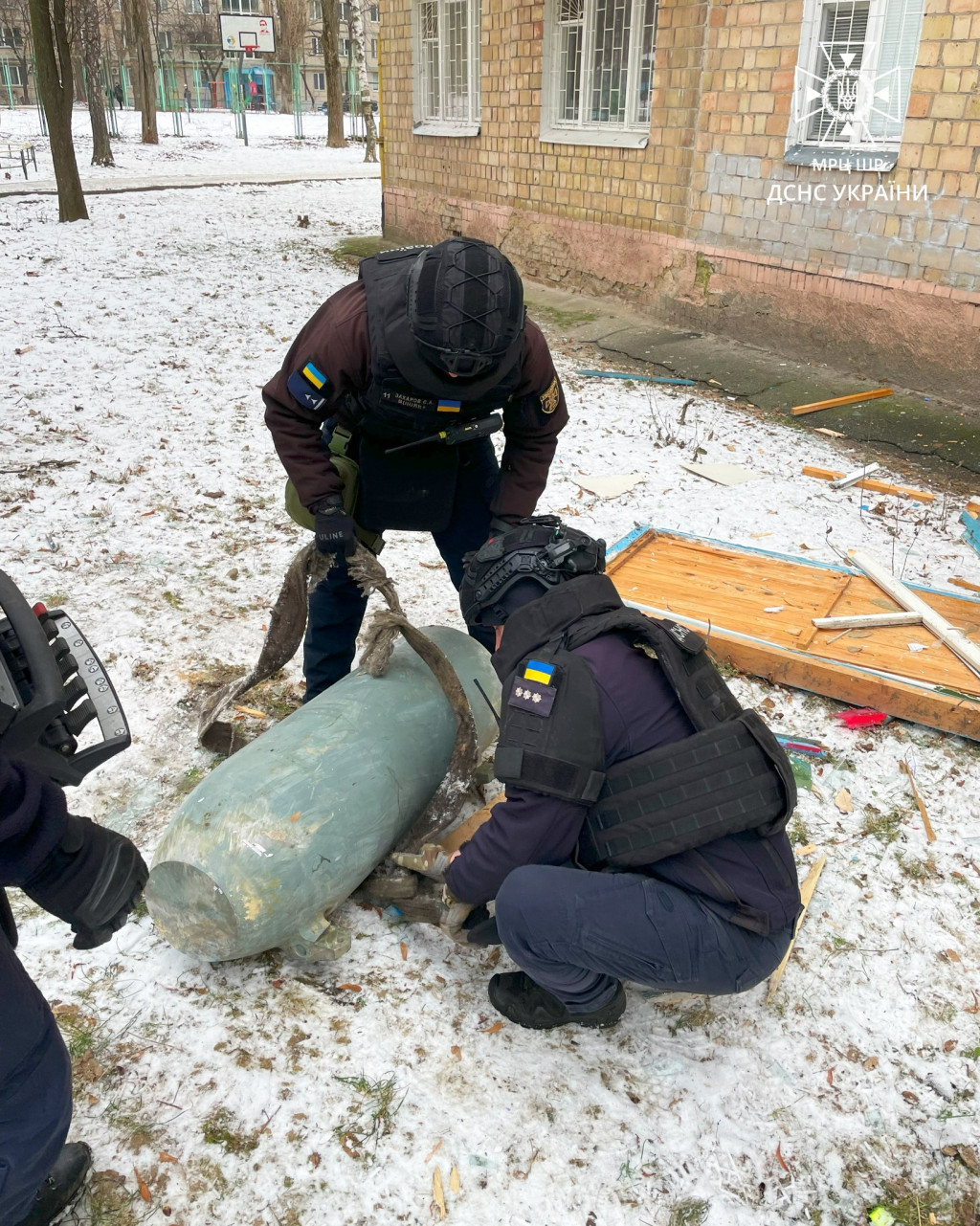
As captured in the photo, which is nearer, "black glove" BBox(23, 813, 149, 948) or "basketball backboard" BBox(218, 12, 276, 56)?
"black glove" BBox(23, 813, 149, 948)

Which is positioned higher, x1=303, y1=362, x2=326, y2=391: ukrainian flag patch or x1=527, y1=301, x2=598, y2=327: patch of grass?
x1=303, y1=362, x2=326, y2=391: ukrainian flag patch

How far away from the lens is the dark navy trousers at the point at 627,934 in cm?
194

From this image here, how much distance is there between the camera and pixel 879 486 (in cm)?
569

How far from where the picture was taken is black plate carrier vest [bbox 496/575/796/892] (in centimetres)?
190

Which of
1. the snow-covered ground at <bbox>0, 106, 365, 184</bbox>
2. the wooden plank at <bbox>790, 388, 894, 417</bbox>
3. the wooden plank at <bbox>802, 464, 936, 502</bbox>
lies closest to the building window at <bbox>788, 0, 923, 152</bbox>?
the wooden plank at <bbox>790, 388, 894, 417</bbox>

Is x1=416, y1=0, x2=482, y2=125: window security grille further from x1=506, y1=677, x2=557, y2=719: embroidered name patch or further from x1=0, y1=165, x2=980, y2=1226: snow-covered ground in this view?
x1=506, y1=677, x2=557, y2=719: embroidered name patch

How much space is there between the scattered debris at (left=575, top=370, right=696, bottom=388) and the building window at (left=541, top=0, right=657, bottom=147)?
8.66ft

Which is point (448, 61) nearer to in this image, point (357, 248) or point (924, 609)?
point (357, 248)

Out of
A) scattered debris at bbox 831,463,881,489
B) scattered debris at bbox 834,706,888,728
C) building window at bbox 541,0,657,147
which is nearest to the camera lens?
scattered debris at bbox 834,706,888,728

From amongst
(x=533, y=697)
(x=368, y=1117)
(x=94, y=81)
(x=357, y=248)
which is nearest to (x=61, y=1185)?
(x=368, y=1117)

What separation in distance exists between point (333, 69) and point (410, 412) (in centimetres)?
2666

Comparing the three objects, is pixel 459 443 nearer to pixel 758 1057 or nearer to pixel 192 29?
pixel 758 1057

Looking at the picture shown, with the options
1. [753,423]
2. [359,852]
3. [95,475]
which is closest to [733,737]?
[359,852]

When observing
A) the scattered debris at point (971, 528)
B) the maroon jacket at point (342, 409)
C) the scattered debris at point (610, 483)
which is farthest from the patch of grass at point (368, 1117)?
the scattered debris at point (971, 528)
